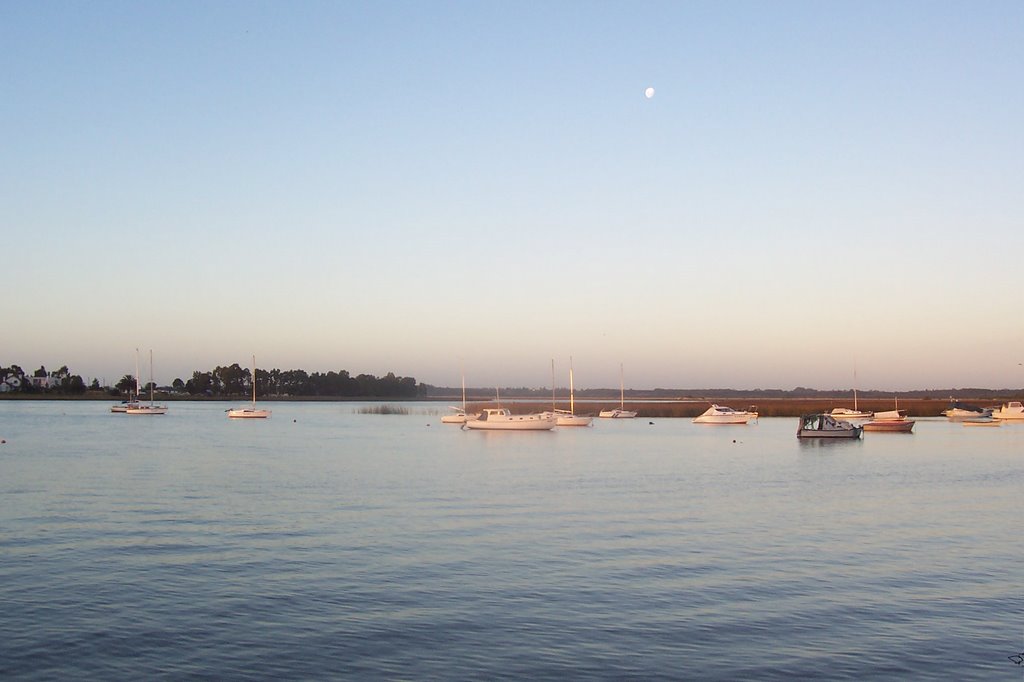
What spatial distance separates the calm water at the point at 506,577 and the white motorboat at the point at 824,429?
4254cm

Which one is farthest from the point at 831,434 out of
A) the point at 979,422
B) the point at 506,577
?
the point at 506,577

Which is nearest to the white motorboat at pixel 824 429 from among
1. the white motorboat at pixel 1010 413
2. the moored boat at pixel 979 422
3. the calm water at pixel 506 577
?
the calm water at pixel 506 577

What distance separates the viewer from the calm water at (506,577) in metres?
18.1

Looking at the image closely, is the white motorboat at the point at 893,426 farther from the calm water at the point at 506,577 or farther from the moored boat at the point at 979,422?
the calm water at the point at 506,577

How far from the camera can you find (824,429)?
9988 cm

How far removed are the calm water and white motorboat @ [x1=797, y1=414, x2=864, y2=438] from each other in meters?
42.5

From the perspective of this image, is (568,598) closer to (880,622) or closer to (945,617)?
(880,622)

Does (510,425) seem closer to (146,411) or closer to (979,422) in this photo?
(979,422)

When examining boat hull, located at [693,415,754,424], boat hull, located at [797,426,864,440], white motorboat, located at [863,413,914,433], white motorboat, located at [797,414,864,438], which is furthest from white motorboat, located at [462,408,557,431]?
white motorboat, located at [863,413,914,433]

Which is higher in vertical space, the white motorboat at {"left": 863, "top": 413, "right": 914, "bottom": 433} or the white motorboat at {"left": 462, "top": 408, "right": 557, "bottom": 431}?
the white motorboat at {"left": 462, "top": 408, "right": 557, "bottom": 431}

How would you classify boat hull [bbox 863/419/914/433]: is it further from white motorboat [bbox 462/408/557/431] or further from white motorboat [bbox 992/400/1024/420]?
white motorboat [bbox 992/400/1024/420]

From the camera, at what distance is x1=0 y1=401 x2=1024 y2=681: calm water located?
18.1 meters

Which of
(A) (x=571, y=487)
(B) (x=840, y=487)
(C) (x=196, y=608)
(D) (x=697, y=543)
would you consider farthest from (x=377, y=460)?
(C) (x=196, y=608)

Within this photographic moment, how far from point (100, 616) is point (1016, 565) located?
25128mm
